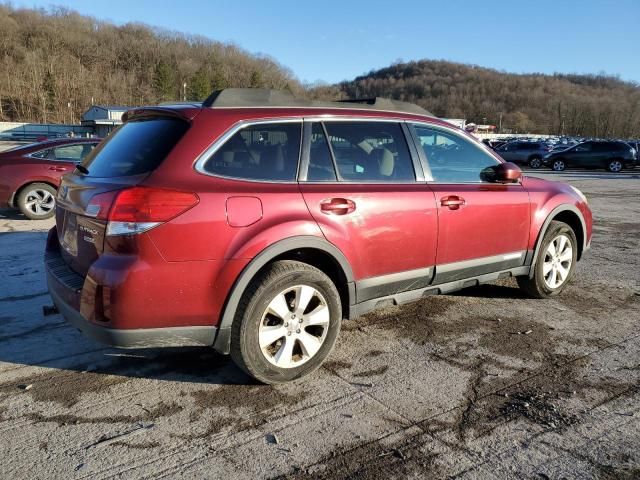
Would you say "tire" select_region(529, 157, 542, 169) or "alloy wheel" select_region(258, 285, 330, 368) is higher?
"tire" select_region(529, 157, 542, 169)

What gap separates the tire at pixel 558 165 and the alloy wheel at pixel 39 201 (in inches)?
1032

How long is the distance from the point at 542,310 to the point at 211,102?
3.55 m

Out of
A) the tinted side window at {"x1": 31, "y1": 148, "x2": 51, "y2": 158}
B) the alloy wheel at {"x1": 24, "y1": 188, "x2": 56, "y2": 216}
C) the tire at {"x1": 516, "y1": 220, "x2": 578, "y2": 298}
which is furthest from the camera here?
the tinted side window at {"x1": 31, "y1": 148, "x2": 51, "y2": 158}

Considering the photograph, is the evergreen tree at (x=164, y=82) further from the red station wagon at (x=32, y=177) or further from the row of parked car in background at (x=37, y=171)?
the red station wagon at (x=32, y=177)

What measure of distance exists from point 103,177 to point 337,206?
57.9 inches

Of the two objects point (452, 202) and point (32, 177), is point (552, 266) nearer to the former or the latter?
point (452, 202)

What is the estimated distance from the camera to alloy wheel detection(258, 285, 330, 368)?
324 cm

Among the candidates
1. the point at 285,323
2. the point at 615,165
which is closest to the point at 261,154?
the point at 285,323

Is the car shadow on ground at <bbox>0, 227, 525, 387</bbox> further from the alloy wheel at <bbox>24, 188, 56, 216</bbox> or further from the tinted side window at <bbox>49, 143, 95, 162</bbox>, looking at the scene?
the tinted side window at <bbox>49, 143, 95, 162</bbox>

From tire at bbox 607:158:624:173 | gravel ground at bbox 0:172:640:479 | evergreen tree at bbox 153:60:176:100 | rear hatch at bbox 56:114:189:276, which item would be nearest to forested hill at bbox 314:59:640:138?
evergreen tree at bbox 153:60:176:100

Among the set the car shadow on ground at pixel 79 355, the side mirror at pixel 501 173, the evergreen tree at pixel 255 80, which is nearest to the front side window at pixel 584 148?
the side mirror at pixel 501 173

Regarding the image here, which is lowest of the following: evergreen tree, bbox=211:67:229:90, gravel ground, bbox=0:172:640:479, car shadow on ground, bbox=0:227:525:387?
gravel ground, bbox=0:172:640:479

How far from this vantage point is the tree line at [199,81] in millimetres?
100000

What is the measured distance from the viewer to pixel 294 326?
3336 millimetres
